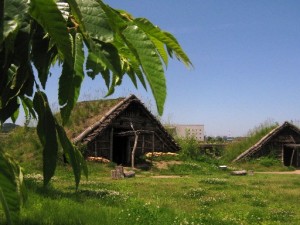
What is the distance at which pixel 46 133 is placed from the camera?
100cm

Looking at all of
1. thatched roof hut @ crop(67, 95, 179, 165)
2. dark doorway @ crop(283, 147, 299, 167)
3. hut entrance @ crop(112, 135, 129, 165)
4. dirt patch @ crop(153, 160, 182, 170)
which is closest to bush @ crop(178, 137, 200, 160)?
thatched roof hut @ crop(67, 95, 179, 165)

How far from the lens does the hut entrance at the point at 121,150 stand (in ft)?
90.6

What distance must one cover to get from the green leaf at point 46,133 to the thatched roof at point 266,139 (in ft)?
97.6

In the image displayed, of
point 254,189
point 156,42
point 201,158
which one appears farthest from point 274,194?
point 201,158

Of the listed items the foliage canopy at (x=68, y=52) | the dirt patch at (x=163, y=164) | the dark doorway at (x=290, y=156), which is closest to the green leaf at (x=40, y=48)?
the foliage canopy at (x=68, y=52)

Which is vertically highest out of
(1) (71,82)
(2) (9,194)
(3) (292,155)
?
(1) (71,82)

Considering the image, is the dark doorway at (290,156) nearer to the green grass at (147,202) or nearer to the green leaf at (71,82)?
the green grass at (147,202)

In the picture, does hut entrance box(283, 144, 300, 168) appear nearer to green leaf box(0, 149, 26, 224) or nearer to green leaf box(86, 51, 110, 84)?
green leaf box(86, 51, 110, 84)

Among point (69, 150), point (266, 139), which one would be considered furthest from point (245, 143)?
point (69, 150)

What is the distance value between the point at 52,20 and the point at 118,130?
26803 millimetres

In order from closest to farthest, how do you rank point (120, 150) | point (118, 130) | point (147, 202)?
1. point (147, 202)
2. point (118, 130)
3. point (120, 150)

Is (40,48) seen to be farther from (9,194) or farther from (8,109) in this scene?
(9,194)

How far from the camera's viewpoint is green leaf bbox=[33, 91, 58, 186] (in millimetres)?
938

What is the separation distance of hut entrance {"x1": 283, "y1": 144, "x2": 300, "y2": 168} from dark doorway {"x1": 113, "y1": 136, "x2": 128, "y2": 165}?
12.1m
